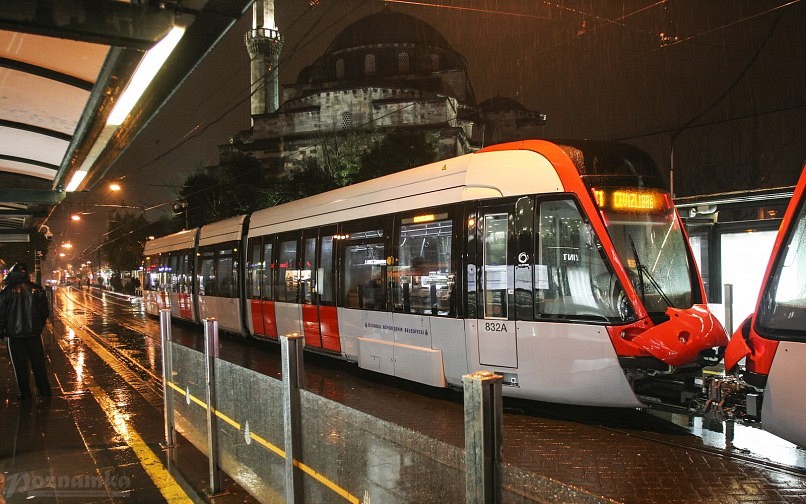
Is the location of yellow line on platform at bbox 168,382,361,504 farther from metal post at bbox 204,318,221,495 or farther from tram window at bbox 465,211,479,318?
tram window at bbox 465,211,479,318

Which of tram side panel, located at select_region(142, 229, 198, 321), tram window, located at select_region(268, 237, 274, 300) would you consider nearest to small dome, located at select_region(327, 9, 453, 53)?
tram side panel, located at select_region(142, 229, 198, 321)

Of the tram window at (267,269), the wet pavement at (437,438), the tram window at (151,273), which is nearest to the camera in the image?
the wet pavement at (437,438)

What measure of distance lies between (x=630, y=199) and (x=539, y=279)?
1.56 m

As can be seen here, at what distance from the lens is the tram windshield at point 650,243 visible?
23.0 feet

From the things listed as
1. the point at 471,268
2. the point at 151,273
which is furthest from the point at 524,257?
the point at 151,273

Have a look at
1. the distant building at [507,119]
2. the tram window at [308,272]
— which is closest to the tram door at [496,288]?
the tram window at [308,272]

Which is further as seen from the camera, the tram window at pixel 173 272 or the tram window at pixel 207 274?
the tram window at pixel 173 272

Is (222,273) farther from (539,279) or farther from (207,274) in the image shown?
(539,279)

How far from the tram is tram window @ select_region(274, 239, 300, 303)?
8794mm

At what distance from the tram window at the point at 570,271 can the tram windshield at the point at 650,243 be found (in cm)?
33

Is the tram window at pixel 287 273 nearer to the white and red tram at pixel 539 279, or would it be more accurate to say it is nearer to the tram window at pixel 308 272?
the tram window at pixel 308 272

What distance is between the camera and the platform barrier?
260 centimetres

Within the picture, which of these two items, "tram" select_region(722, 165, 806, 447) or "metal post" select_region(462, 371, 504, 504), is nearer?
"metal post" select_region(462, 371, 504, 504)

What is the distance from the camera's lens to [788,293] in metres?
4.89
